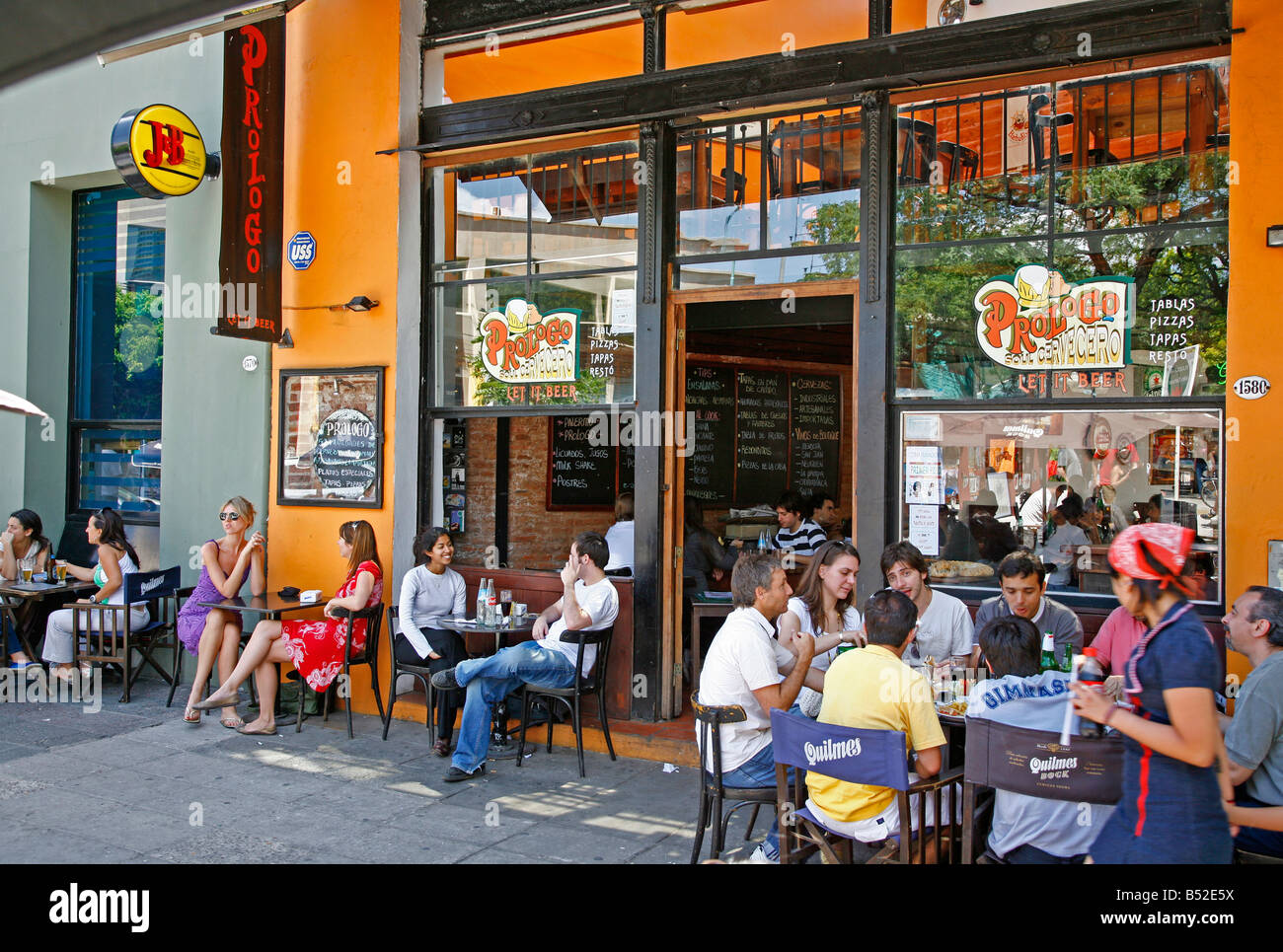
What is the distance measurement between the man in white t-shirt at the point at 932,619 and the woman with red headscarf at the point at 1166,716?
238 centimetres

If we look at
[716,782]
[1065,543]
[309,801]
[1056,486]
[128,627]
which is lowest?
[309,801]

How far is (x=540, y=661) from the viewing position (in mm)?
6242

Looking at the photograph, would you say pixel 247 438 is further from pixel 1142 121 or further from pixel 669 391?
pixel 1142 121

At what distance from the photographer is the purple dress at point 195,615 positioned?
7688 millimetres

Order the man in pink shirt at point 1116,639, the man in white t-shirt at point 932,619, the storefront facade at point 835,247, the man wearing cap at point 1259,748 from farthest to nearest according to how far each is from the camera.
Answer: the storefront facade at point 835,247 → the man in white t-shirt at point 932,619 → the man in pink shirt at point 1116,639 → the man wearing cap at point 1259,748

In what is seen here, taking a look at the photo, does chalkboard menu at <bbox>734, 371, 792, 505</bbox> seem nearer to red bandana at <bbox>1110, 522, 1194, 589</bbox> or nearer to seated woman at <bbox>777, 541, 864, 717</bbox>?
seated woman at <bbox>777, 541, 864, 717</bbox>

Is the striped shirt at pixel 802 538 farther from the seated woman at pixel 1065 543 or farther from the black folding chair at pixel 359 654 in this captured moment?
the black folding chair at pixel 359 654

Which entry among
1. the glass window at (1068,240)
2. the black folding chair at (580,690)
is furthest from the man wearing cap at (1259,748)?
the black folding chair at (580,690)

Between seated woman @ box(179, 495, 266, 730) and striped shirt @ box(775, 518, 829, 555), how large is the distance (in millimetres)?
4202

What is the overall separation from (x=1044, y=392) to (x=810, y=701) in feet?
7.30

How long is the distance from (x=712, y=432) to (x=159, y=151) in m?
5.43

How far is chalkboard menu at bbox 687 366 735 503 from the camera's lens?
33.8ft

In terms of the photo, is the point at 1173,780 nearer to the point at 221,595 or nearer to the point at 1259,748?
the point at 1259,748

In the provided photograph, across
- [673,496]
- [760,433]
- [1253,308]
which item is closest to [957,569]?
[673,496]
